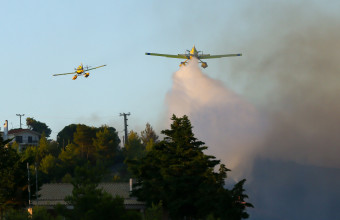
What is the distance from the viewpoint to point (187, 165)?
76812 mm

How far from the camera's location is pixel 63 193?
96.2 meters

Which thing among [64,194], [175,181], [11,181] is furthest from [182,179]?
[64,194]

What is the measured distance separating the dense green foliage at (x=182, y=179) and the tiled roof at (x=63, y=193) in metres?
4.87

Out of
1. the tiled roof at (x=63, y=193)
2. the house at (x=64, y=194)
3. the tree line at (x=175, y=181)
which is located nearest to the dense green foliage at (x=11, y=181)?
the tree line at (x=175, y=181)

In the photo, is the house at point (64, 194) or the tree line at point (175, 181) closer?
the tree line at point (175, 181)

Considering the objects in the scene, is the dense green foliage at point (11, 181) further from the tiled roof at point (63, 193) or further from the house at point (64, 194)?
the tiled roof at point (63, 193)

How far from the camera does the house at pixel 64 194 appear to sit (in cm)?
8881

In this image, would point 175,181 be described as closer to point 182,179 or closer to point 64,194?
point 182,179

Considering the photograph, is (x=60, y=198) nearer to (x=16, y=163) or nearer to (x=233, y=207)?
(x=16, y=163)

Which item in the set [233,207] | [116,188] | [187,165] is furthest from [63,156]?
[233,207]

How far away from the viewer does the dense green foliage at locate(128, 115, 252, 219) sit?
222 ft

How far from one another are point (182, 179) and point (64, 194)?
26.6 m

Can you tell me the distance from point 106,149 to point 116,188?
3470 inches

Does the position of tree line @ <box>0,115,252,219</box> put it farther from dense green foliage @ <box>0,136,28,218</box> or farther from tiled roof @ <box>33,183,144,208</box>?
tiled roof @ <box>33,183,144,208</box>
